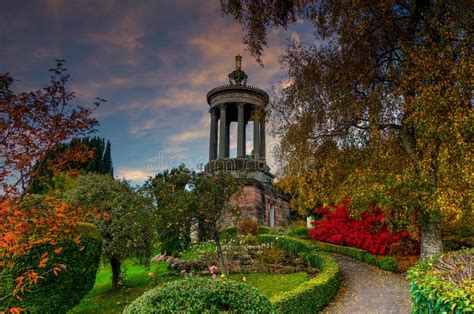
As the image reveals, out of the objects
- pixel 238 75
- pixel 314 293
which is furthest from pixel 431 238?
pixel 238 75

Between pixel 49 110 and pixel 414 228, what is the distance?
12.7 m

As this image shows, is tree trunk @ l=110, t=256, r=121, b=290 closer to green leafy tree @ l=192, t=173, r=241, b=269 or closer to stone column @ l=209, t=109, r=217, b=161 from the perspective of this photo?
green leafy tree @ l=192, t=173, r=241, b=269

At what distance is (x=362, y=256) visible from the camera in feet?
56.9

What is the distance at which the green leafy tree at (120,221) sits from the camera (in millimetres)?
13398

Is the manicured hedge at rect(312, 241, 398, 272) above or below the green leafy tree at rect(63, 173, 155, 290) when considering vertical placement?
below

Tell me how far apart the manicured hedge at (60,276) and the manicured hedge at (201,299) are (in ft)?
14.6

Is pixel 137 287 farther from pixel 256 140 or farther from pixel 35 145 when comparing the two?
pixel 256 140

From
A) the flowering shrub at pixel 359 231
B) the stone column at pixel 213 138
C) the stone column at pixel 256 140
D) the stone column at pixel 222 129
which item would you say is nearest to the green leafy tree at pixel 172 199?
the flowering shrub at pixel 359 231

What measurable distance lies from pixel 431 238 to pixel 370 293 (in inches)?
133

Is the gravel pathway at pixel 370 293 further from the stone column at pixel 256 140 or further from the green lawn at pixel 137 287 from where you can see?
the stone column at pixel 256 140

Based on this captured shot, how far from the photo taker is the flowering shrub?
55.2 feet

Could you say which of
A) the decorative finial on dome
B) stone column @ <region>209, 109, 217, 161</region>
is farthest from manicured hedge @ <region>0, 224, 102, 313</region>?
the decorative finial on dome

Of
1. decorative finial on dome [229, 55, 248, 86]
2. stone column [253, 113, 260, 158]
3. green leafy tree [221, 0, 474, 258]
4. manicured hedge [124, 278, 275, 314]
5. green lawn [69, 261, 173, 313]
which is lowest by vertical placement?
green lawn [69, 261, 173, 313]

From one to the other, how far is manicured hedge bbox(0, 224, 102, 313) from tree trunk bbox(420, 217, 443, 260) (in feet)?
36.5
